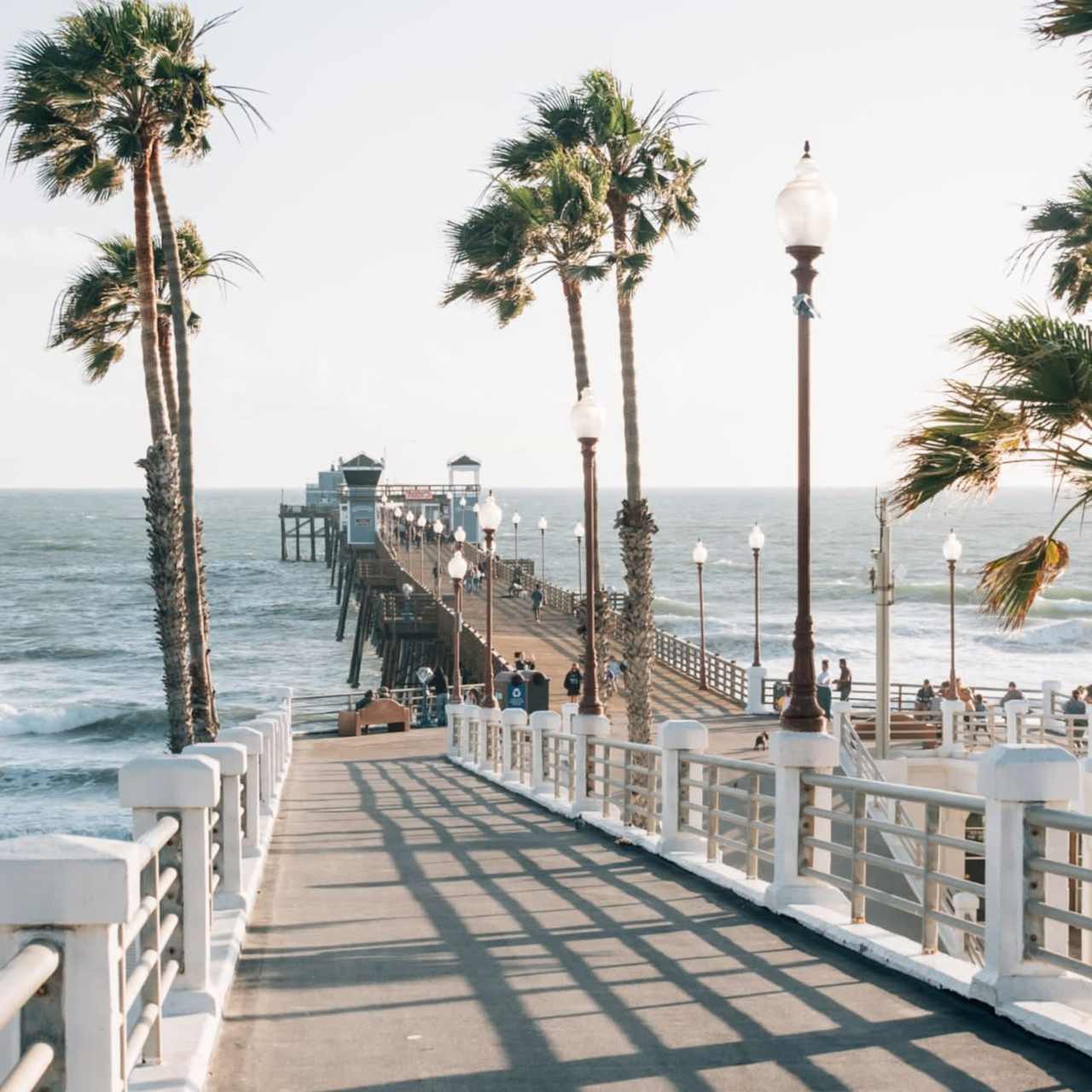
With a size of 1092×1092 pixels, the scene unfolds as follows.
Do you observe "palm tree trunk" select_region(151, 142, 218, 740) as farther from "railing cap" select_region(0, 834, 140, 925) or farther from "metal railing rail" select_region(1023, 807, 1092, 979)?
"railing cap" select_region(0, 834, 140, 925)

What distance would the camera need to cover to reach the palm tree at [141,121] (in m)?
24.9

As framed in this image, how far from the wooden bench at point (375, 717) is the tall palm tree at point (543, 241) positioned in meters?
10.1

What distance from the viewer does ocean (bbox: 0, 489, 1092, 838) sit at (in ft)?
154

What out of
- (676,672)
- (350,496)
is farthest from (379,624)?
(350,496)

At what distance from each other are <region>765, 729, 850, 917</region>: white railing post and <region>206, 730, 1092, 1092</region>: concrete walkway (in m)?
0.22

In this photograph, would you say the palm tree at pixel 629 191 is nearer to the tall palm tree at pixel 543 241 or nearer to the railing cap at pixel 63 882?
the tall palm tree at pixel 543 241

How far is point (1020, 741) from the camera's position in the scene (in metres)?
25.8

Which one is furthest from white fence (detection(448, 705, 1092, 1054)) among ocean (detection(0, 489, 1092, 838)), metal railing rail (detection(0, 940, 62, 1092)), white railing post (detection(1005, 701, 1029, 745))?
white railing post (detection(1005, 701, 1029, 745))

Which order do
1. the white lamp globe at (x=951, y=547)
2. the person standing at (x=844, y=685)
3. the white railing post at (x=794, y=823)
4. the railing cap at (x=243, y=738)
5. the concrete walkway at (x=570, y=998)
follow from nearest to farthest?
1. the concrete walkway at (x=570, y=998)
2. the white railing post at (x=794, y=823)
3. the railing cap at (x=243, y=738)
4. the white lamp globe at (x=951, y=547)
5. the person standing at (x=844, y=685)

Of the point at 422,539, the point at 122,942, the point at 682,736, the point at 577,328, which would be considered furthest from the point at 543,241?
the point at 422,539

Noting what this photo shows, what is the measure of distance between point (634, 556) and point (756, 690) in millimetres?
12745

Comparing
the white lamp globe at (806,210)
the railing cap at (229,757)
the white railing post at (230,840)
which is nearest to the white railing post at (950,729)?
the white lamp globe at (806,210)

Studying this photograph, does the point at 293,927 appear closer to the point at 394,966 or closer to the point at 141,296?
the point at 394,966

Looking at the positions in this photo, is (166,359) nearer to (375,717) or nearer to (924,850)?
(375,717)
